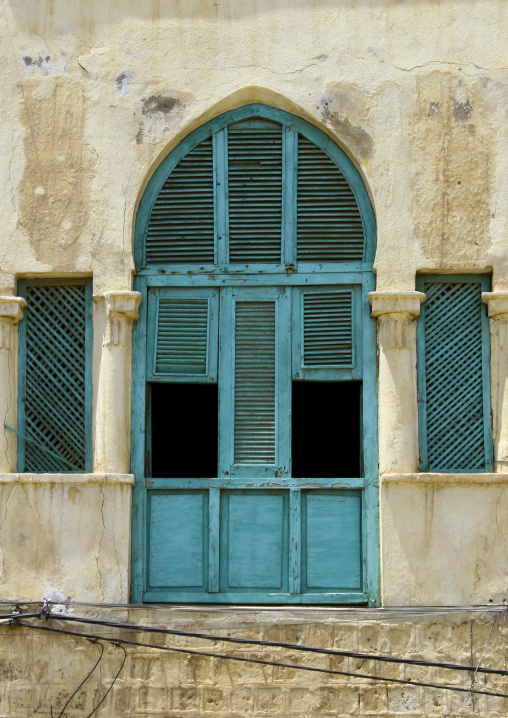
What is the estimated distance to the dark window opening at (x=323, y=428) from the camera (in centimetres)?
1024

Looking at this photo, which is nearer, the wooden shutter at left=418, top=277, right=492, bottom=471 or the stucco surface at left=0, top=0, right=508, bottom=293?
the wooden shutter at left=418, top=277, right=492, bottom=471

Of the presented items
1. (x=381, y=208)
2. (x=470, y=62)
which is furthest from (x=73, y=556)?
(x=470, y=62)

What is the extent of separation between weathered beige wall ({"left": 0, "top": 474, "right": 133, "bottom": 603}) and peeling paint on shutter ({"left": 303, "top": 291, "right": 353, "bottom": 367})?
1.59 meters

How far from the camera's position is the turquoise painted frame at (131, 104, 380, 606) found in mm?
7148

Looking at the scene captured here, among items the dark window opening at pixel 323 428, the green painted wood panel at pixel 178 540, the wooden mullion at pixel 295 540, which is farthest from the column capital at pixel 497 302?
the dark window opening at pixel 323 428

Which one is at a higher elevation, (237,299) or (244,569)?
(237,299)

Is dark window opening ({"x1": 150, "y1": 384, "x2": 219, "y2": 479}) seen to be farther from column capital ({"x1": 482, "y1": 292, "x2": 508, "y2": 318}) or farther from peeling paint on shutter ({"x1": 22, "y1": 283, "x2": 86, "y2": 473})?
column capital ({"x1": 482, "y1": 292, "x2": 508, "y2": 318})

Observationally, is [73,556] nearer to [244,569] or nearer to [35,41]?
[244,569]

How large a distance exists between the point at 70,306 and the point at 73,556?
5.96ft

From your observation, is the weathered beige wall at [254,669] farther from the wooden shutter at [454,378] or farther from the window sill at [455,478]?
the wooden shutter at [454,378]

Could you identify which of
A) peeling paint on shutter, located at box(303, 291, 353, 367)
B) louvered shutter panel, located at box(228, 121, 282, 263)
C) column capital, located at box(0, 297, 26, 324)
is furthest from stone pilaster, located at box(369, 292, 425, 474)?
column capital, located at box(0, 297, 26, 324)

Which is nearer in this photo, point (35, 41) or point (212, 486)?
point (212, 486)

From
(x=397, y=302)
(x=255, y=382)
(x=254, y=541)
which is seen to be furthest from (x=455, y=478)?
(x=255, y=382)

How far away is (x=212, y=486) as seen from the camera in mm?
7238
